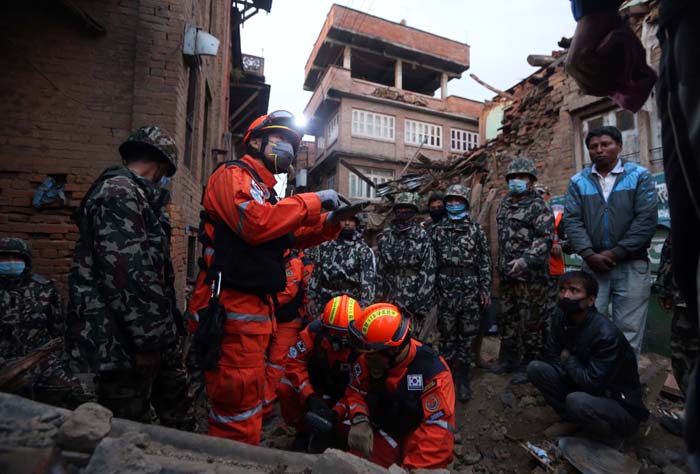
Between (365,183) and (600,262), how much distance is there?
17.1 m

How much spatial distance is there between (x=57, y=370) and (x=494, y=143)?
9321 mm

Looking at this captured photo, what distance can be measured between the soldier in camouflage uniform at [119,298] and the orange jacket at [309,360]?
4.62 feet

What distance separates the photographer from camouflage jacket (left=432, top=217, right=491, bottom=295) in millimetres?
4176

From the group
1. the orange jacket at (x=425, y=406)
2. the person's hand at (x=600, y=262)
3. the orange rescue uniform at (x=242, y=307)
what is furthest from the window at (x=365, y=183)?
the orange rescue uniform at (x=242, y=307)

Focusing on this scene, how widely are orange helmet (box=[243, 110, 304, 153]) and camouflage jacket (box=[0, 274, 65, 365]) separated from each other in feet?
9.54

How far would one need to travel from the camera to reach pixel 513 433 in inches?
128

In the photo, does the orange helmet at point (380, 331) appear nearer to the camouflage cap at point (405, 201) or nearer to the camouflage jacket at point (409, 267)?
the camouflage jacket at point (409, 267)

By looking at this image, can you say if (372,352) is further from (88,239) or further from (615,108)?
(615,108)

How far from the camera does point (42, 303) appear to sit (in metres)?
3.60

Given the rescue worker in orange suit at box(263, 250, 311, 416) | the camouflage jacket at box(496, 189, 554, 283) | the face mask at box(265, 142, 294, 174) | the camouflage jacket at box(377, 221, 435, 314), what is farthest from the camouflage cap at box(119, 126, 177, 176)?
the camouflage jacket at box(496, 189, 554, 283)

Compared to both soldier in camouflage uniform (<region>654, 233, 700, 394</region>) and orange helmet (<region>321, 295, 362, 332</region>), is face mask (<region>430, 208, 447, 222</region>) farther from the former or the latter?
soldier in camouflage uniform (<region>654, 233, 700, 394</region>)

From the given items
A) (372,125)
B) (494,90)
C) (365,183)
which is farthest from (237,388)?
(372,125)

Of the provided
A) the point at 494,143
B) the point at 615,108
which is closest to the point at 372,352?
the point at 615,108

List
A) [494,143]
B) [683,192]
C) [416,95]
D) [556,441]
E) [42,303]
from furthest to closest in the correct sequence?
[416,95] < [494,143] < [42,303] < [556,441] < [683,192]
